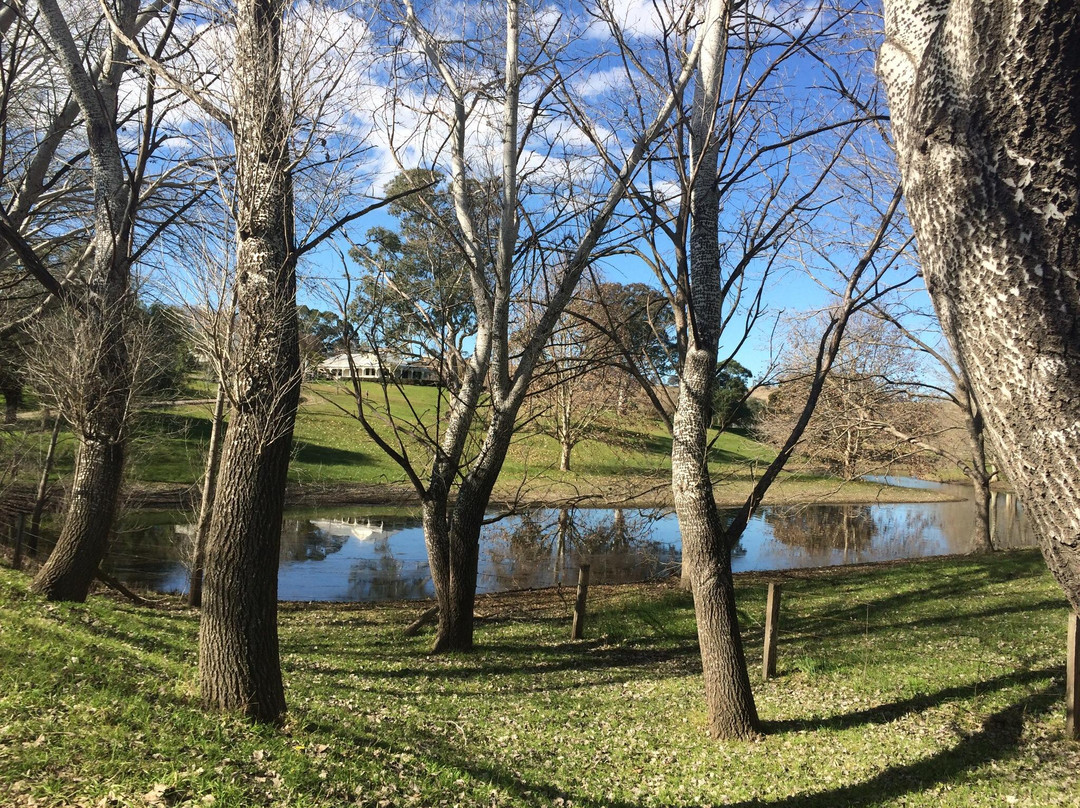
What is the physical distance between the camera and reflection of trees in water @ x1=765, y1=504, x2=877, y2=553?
2416cm

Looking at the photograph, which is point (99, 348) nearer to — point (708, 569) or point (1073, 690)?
point (708, 569)

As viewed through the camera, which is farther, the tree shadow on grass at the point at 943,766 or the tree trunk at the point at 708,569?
the tree trunk at the point at 708,569

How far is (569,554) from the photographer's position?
66.4 ft

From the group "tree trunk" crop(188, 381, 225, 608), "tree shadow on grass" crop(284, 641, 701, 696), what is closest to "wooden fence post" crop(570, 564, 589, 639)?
"tree shadow on grass" crop(284, 641, 701, 696)

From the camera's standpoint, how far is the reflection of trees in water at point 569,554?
16.3 m

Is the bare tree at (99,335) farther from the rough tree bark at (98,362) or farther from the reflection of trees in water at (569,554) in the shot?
the reflection of trees in water at (569,554)

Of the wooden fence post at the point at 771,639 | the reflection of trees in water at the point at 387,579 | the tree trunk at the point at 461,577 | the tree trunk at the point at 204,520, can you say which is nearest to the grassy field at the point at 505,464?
the reflection of trees in water at the point at 387,579

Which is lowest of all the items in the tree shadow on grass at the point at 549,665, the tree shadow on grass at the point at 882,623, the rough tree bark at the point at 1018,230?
the tree shadow on grass at the point at 549,665

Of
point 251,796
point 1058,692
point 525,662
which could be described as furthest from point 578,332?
point 251,796

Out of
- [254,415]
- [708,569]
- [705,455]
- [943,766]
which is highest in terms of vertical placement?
[254,415]

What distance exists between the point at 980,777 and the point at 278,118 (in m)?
7.53

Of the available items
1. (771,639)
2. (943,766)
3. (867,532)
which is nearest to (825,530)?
(867,532)

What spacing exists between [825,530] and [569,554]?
522 inches

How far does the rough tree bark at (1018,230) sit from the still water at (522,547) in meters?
10.5
